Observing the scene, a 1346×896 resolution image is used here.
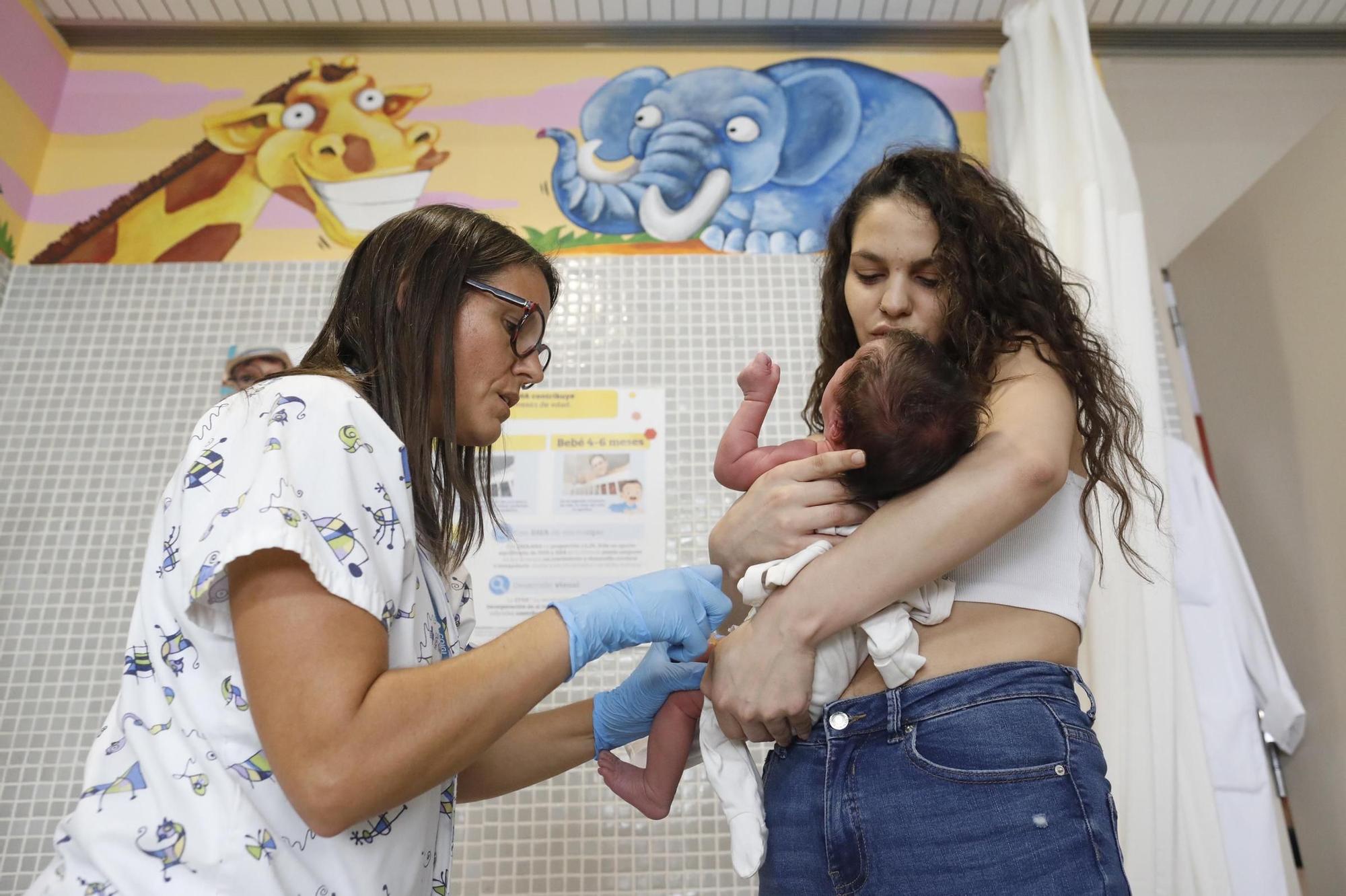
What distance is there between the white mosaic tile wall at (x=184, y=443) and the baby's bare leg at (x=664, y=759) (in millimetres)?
748

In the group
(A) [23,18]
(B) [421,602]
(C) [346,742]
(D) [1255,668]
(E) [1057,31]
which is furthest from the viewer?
(A) [23,18]

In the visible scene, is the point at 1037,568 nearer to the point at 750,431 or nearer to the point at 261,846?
the point at 750,431

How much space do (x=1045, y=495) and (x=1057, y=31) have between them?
1.62 metres

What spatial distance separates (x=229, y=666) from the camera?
904mm

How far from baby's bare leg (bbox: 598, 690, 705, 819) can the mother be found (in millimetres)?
105

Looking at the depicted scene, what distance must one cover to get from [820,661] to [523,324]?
0.56m

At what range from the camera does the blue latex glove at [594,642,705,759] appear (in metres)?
1.22

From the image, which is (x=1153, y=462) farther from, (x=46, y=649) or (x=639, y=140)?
(x=46, y=649)

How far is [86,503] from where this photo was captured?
7.17 ft

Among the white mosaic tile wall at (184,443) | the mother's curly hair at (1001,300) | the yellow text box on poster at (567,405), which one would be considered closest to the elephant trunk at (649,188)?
the white mosaic tile wall at (184,443)

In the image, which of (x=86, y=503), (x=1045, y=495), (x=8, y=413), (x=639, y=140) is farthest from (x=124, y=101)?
(x=1045, y=495)

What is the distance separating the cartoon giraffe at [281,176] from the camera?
2438 millimetres

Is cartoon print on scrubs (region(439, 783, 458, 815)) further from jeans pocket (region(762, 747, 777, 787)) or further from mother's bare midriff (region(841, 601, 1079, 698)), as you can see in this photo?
mother's bare midriff (region(841, 601, 1079, 698))

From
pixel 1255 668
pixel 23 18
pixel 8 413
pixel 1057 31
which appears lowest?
pixel 1255 668
